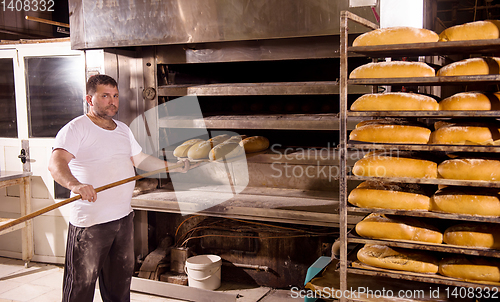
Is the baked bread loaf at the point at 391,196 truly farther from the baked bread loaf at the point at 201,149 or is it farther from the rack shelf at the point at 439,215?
the baked bread loaf at the point at 201,149

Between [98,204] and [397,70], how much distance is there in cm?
176

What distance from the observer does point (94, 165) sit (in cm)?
228

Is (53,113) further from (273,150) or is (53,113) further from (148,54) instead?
(273,150)

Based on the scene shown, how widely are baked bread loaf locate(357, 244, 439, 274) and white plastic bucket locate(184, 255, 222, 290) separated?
1576 mm

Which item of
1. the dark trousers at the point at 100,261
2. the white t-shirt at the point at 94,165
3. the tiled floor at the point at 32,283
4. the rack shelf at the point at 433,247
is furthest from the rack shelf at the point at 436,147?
the tiled floor at the point at 32,283

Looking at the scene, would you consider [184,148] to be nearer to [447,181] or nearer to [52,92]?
[52,92]

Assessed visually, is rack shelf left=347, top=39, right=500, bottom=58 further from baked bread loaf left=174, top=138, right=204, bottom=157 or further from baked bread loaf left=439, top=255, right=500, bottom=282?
baked bread loaf left=174, top=138, right=204, bottom=157

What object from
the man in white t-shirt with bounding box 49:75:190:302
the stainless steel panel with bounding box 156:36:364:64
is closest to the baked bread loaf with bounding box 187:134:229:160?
the man in white t-shirt with bounding box 49:75:190:302

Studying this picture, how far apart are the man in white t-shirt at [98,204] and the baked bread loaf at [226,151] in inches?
22.9

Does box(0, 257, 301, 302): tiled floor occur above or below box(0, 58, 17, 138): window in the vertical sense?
below

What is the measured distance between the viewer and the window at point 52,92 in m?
3.63

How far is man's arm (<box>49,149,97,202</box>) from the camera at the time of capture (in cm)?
195

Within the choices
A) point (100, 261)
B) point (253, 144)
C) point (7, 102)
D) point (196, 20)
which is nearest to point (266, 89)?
point (253, 144)

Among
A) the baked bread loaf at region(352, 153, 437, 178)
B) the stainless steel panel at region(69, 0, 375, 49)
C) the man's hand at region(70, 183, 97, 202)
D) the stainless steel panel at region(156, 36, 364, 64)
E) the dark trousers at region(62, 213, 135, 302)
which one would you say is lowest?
the dark trousers at region(62, 213, 135, 302)
